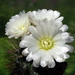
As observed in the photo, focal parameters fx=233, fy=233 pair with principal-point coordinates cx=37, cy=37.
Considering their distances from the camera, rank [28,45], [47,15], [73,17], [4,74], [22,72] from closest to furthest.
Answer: [28,45] → [47,15] → [22,72] → [4,74] → [73,17]

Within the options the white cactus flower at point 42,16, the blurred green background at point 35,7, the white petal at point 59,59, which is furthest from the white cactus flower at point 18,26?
the blurred green background at point 35,7

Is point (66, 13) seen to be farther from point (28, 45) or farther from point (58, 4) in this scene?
point (28, 45)

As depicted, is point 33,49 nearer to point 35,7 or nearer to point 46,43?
point 46,43

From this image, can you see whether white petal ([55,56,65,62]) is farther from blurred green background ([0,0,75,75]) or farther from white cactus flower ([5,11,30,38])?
blurred green background ([0,0,75,75])

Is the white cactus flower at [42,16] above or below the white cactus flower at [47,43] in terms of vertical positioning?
above

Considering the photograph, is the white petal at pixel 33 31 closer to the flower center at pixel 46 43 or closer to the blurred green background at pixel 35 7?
the flower center at pixel 46 43

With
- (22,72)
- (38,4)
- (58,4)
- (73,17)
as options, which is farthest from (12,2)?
(22,72)

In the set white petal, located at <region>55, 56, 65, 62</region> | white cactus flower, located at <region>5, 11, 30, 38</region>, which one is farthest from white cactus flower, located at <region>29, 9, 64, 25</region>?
white petal, located at <region>55, 56, 65, 62</region>
